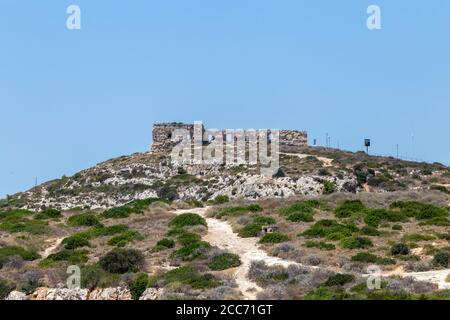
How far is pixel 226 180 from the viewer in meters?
69.9

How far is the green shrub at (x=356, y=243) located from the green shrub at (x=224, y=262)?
5.06 m

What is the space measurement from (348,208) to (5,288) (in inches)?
897

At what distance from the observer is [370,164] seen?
256ft

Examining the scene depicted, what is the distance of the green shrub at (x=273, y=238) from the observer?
38575mm

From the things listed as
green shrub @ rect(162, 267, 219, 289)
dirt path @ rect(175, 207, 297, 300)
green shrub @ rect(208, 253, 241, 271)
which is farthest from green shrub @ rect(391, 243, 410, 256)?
green shrub @ rect(162, 267, 219, 289)

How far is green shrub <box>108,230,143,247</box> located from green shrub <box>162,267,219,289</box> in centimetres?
827

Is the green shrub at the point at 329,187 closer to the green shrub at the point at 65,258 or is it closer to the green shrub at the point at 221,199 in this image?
the green shrub at the point at 221,199

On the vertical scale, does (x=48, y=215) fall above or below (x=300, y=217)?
below

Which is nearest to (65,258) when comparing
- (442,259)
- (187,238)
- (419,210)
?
(187,238)

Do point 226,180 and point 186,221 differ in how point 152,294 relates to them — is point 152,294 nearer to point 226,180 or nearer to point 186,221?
point 186,221

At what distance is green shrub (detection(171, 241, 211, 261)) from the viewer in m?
35.5

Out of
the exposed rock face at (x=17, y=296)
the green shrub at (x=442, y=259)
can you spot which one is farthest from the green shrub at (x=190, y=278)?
the green shrub at (x=442, y=259)

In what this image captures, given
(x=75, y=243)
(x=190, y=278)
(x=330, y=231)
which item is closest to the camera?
(x=190, y=278)
